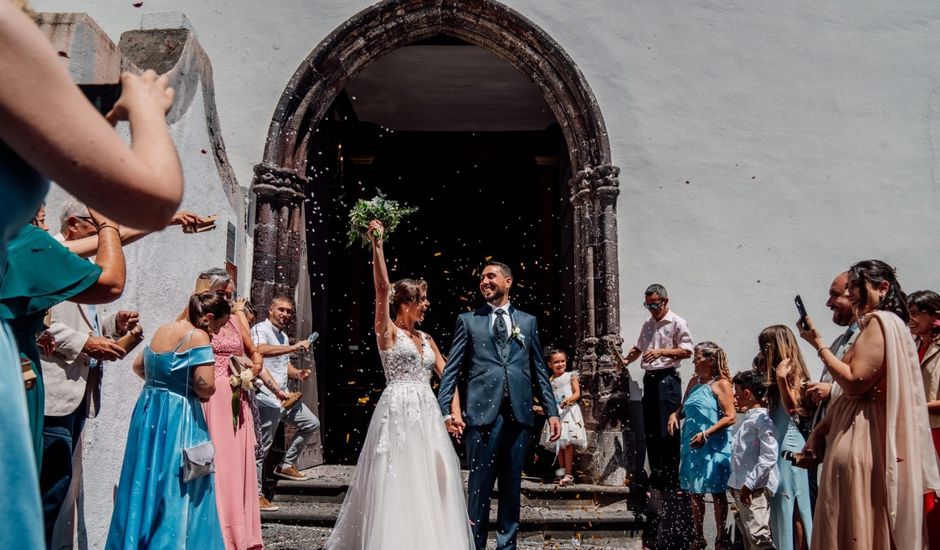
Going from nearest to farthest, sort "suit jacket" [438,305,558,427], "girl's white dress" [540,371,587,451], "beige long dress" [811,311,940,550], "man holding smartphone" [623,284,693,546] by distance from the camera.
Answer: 1. "beige long dress" [811,311,940,550]
2. "suit jacket" [438,305,558,427]
3. "man holding smartphone" [623,284,693,546]
4. "girl's white dress" [540,371,587,451]

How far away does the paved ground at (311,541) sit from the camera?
579cm

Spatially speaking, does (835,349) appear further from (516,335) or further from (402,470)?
(402,470)

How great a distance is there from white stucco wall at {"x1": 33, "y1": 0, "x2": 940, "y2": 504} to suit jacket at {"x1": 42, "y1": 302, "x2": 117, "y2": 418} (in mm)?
4511

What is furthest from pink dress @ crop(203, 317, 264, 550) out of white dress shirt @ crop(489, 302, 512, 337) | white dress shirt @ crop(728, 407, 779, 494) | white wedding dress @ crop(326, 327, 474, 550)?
white dress shirt @ crop(728, 407, 779, 494)

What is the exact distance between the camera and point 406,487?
4332 mm

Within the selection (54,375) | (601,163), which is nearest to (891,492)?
(54,375)

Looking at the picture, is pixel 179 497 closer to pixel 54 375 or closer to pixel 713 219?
pixel 54 375

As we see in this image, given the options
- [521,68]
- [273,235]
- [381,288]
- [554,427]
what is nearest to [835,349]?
[554,427]

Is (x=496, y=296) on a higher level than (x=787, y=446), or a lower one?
higher

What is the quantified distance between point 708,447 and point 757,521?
2.70 feet

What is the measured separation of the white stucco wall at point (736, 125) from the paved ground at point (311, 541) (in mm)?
2363

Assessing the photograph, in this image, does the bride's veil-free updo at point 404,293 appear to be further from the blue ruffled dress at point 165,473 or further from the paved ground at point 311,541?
the paved ground at point 311,541

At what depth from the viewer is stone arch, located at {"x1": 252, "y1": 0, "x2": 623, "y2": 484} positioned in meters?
7.84

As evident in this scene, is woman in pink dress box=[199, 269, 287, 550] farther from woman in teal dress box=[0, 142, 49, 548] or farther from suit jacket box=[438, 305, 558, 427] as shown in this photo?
woman in teal dress box=[0, 142, 49, 548]
